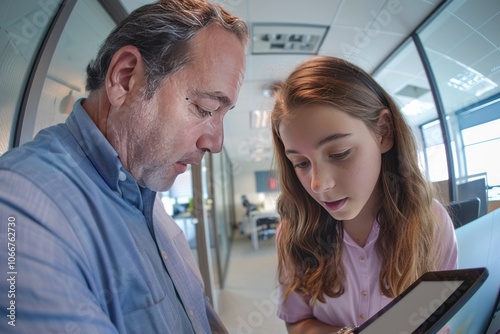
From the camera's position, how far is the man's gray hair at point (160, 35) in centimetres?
44

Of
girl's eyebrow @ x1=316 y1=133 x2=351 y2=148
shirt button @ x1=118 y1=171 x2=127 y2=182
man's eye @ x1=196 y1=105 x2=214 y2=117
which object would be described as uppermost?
man's eye @ x1=196 y1=105 x2=214 y2=117

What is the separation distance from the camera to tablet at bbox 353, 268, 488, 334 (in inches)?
7.7

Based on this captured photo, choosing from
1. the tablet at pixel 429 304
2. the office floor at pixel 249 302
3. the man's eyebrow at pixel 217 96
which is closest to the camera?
the tablet at pixel 429 304

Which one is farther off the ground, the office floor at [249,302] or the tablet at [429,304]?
the tablet at [429,304]

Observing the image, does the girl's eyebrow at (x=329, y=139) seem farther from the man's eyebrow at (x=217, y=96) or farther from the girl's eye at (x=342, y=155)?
the man's eyebrow at (x=217, y=96)

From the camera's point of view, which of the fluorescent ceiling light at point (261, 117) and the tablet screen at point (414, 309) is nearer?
the tablet screen at point (414, 309)

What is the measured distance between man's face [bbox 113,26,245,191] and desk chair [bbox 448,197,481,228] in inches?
16.0

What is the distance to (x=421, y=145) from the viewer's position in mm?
395

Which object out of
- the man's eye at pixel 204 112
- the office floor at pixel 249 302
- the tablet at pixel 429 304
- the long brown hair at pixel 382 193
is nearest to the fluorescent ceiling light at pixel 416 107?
the long brown hair at pixel 382 193

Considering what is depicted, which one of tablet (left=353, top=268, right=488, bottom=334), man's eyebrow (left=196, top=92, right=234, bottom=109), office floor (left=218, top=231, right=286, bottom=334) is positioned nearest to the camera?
tablet (left=353, top=268, right=488, bottom=334)

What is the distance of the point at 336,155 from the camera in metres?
0.36

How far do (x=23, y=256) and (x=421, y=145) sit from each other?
549 millimetres

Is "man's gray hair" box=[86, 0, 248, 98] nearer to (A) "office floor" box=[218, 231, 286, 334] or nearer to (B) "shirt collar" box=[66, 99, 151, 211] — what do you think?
(B) "shirt collar" box=[66, 99, 151, 211]

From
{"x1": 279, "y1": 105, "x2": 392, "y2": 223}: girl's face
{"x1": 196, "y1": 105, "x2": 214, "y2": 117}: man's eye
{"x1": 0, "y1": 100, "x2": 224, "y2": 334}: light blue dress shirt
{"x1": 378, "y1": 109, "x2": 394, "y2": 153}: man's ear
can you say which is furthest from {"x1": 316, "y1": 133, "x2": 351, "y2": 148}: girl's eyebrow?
{"x1": 0, "y1": 100, "x2": 224, "y2": 334}: light blue dress shirt
